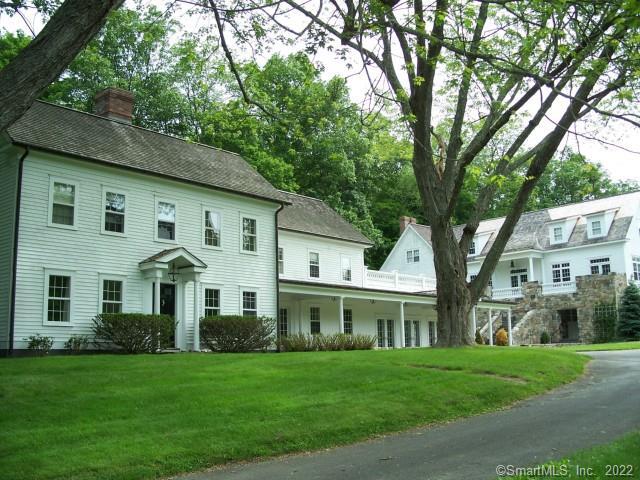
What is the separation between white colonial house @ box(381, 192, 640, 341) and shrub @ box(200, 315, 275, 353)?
2033 cm

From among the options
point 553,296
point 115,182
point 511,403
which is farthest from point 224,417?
point 553,296

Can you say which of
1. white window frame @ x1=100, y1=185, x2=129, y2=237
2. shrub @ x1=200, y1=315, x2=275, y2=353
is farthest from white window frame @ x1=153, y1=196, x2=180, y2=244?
shrub @ x1=200, y1=315, x2=275, y2=353

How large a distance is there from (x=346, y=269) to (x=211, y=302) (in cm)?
1065

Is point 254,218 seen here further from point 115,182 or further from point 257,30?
point 257,30

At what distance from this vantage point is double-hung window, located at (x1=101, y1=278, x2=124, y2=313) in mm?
19469

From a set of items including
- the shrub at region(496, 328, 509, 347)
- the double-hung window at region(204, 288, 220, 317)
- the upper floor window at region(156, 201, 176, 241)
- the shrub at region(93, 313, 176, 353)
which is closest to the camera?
the shrub at region(93, 313, 176, 353)

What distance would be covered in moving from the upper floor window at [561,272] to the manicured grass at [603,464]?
128 ft

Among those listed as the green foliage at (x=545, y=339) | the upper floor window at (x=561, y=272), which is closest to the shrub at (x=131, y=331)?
the green foliage at (x=545, y=339)

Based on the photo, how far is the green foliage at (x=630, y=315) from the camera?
3625cm

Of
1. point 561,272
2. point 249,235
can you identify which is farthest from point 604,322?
point 249,235

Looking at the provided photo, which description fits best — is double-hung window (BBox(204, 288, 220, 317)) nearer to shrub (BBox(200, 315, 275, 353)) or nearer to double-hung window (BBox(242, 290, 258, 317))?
shrub (BBox(200, 315, 275, 353))

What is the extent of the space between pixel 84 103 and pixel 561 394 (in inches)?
1230

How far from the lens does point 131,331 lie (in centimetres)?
1858

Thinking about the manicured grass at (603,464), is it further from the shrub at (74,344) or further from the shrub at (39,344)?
the shrub at (74,344)
